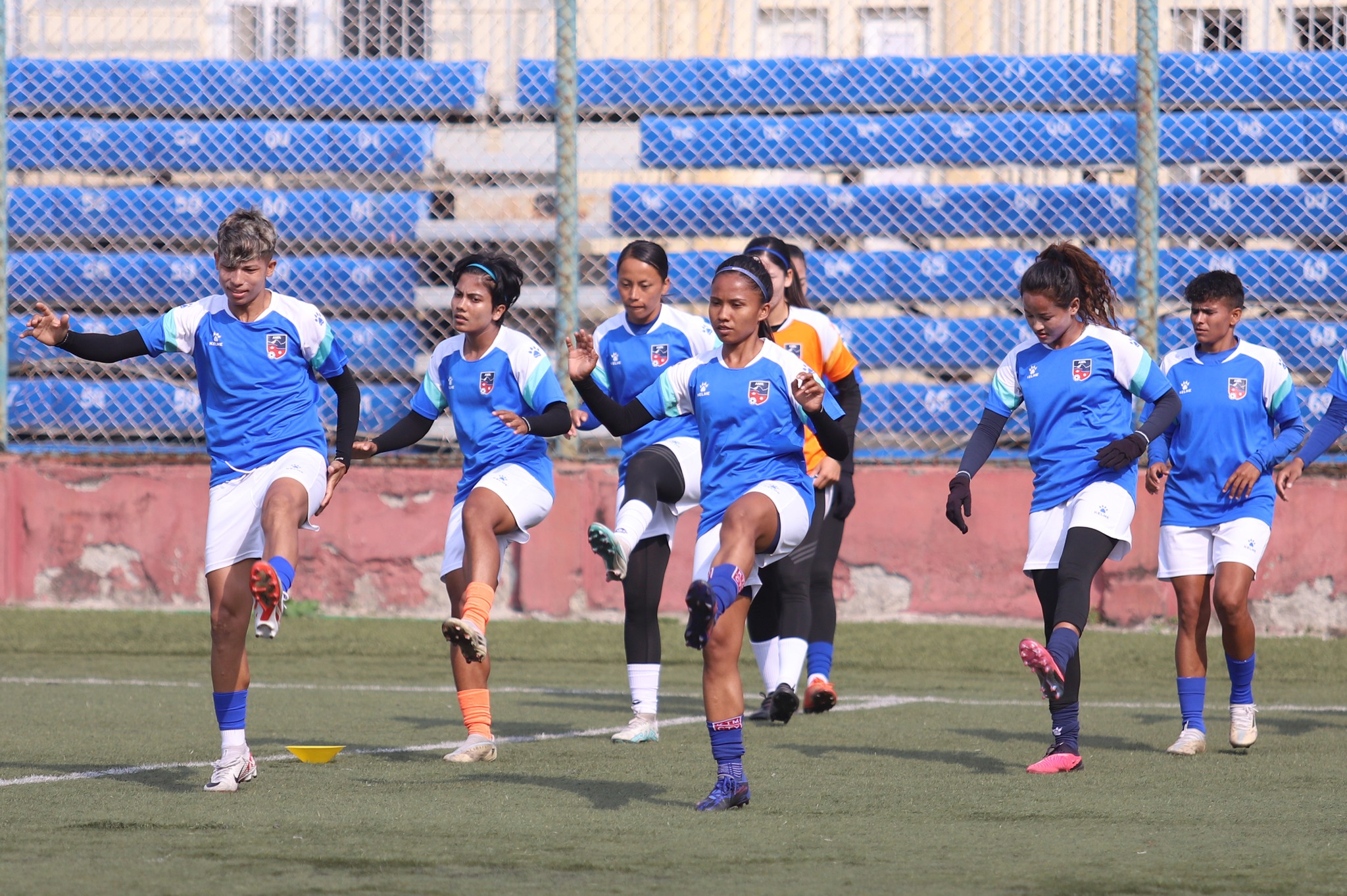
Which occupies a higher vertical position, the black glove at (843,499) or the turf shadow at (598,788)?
the black glove at (843,499)

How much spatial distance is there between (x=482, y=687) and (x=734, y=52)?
6.63 meters

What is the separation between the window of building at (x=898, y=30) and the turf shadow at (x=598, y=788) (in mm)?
7324

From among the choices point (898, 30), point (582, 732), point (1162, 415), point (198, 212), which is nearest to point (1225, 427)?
point (1162, 415)

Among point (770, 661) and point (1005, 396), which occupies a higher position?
point (1005, 396)

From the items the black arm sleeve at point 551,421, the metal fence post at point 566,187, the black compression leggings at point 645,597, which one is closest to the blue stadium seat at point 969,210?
the metal fence post at point 566,187

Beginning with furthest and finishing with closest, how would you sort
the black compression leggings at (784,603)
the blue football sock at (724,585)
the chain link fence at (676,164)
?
the chain link fence at (676,164), the black compression leggings at (784,603), the blue football sock at (724,585)

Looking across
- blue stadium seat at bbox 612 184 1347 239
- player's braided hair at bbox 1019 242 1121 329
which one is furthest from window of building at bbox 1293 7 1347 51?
player's braided hair at bbox 1019 242 1121 329

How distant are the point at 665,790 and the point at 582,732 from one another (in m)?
1.71

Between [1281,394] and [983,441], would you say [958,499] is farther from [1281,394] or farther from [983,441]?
[1281,394]

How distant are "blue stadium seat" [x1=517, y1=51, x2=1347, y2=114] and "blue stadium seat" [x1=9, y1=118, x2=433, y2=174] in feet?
3.53

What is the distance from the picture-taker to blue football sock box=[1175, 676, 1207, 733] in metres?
7.04

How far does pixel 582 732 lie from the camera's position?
7.55 meters

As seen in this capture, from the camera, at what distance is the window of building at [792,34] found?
12.1m

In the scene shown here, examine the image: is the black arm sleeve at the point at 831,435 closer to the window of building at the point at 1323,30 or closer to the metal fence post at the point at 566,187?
the metal fence post at the point at 566,187
